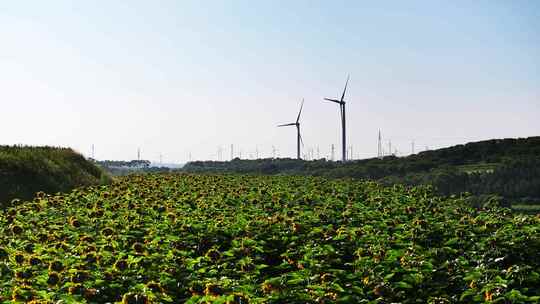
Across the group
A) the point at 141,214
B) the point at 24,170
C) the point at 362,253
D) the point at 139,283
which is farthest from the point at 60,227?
the point at 24,170

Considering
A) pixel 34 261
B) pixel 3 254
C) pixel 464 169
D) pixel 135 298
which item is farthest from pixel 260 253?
pixel 464 169

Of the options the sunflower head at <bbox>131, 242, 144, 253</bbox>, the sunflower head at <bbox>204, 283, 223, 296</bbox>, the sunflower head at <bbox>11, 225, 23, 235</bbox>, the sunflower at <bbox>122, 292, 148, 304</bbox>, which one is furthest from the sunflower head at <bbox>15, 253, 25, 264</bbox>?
the sunflower head at <bbox>204, 283, 223, 296</bbox>

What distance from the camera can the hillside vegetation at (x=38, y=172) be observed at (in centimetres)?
2456

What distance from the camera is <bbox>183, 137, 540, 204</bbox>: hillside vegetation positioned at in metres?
81.6

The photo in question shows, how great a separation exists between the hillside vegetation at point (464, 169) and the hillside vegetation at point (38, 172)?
4011 cm

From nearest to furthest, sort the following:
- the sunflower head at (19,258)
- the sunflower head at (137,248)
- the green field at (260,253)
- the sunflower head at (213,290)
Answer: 1. the sunflower head at (213,290)
2. the green field at (260,253)
3. the sunflower head at (19,258)
4. the sunflower head at (137,248)

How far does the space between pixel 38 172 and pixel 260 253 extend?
17.5 metres

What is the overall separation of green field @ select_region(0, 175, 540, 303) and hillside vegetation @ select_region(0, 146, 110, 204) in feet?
28.5

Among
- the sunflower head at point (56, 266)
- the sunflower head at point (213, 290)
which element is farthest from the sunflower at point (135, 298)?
the sunflower head at point (56, 266)

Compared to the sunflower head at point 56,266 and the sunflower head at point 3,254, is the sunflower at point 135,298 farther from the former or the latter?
the sunflower head at point 3,254

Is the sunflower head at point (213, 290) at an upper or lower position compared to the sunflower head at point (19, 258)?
lower

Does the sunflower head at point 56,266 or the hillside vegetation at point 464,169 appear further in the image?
the hillside vegetation at point 464,169

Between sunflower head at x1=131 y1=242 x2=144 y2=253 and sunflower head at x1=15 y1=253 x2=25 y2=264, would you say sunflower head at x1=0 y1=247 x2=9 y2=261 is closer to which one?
sunflower head at x1=15 y1=253 x2=25 y2=264

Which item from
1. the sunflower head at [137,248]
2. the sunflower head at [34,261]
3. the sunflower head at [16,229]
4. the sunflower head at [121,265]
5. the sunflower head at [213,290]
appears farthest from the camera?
the sunflower head at [16,229]
